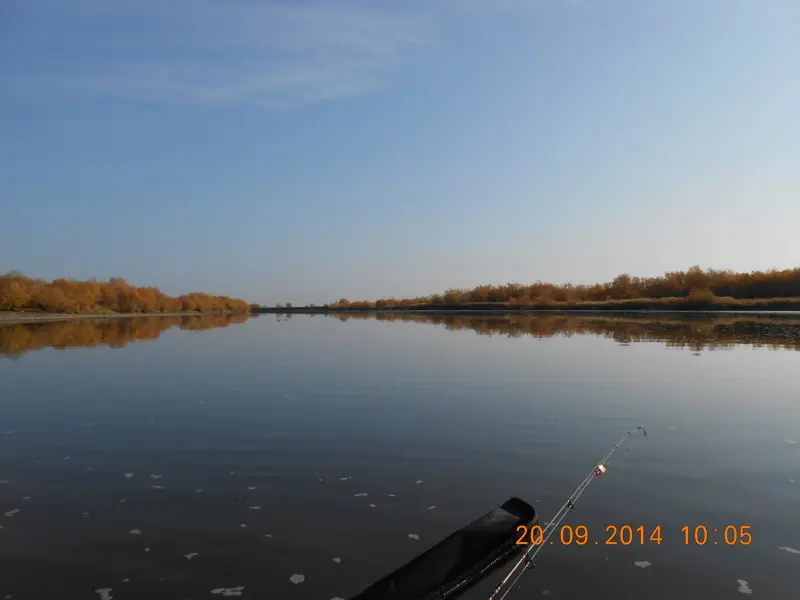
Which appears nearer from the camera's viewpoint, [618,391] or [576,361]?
[618,391]

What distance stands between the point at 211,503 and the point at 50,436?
767 cm

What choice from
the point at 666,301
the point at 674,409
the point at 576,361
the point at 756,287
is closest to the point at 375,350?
the point at 576,361

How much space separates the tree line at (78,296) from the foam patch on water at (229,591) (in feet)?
406

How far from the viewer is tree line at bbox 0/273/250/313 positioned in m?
109

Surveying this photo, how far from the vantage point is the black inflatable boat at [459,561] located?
6.24 metres

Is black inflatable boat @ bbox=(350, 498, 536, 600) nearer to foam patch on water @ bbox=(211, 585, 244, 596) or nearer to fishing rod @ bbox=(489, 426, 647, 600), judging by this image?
fishing rod @ bbox=(489, 426, 647, 600)

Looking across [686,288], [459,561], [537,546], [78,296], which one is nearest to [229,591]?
[459,561]

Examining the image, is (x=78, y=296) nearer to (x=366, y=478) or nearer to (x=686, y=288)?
(x=366, y=478)

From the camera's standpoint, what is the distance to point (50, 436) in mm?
14648

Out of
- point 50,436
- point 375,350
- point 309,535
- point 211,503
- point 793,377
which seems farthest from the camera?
point 375,350

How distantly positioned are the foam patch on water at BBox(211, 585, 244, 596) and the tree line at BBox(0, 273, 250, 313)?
12374 cm

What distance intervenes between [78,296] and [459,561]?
13603cm

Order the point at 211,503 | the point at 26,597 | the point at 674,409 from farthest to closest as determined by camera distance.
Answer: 1. the point at 674,409
2. the point at 211,503
3. the point at 26,597

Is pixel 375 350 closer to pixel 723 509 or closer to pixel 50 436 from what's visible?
pixel 50 436
